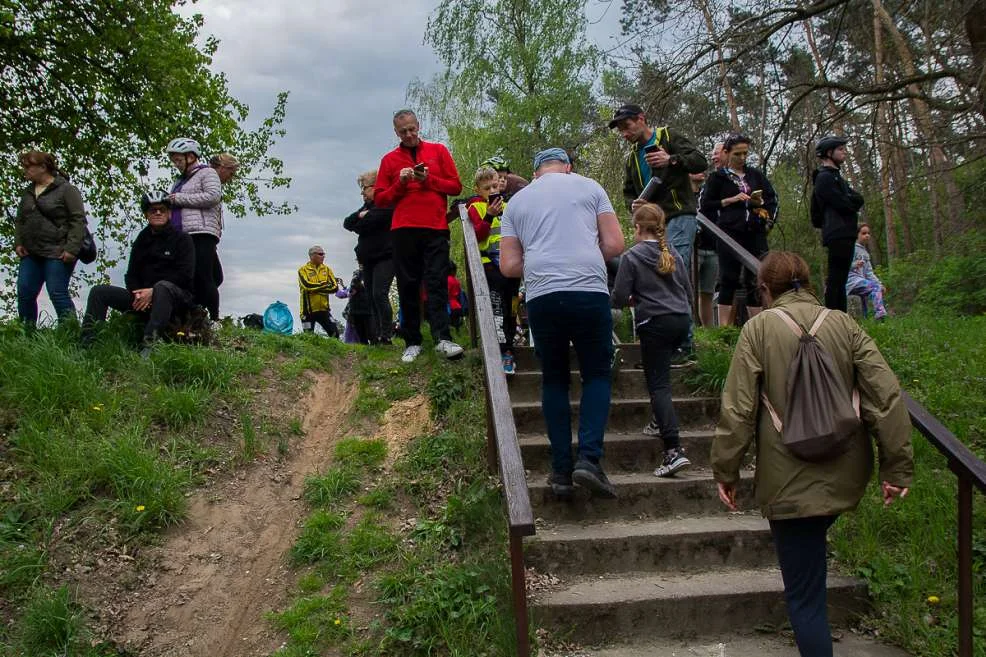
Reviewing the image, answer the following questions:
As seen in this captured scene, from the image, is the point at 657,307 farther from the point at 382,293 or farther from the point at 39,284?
the point at 39,284

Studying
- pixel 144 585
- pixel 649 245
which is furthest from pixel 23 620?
pixel 649 245

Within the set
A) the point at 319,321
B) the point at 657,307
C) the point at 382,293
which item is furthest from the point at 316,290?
the point at 657,307

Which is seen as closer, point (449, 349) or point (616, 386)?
point (616, 386)

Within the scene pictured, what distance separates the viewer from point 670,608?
3.61 m

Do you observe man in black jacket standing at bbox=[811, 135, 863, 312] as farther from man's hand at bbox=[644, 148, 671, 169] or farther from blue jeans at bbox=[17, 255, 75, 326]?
blue jeans at bbox=[17, 255, 75, 326]

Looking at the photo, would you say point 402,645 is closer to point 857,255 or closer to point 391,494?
point 391,494

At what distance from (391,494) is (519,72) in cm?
2084

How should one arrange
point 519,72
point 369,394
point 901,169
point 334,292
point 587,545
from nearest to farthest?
point 587,545 → point 369,394 → point 334,292 → point 901,169 → point 519,72

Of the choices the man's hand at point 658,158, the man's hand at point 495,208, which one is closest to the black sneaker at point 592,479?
the man's hand at point 658,158

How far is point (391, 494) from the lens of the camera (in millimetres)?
4703

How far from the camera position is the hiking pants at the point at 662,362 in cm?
453

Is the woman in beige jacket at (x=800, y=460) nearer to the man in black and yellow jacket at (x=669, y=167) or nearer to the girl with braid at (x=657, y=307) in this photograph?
the girl with braid at (x=657, y=307)

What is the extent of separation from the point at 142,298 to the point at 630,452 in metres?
3.87

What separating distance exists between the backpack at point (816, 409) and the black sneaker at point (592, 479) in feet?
4.11
